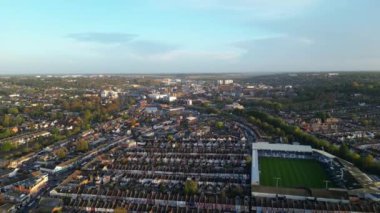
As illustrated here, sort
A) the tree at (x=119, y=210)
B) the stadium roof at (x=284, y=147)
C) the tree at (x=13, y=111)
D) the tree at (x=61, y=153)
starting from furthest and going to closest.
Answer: the tree at (x=13, y=111)
the tree at (x=61, y=153)
the stadium roof at (x=284, y=147)
the tree at (x=119, y=210)

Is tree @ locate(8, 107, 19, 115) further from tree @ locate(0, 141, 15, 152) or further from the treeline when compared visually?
the treeline

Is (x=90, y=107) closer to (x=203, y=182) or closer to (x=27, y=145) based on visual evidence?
(x=27, y=145)

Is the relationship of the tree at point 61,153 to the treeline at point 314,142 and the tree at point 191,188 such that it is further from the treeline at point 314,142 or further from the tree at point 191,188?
the treeline at point 314,142

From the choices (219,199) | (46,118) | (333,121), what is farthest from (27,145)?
(333,121)

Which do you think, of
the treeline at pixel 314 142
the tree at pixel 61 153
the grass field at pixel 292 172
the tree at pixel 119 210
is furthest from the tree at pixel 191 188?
the tree at pixel 61 153

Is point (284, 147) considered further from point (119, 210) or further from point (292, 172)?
point (119, 210)

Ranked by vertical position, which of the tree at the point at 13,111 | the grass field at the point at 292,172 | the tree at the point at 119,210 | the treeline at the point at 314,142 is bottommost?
the grass field at the point at 292,172
